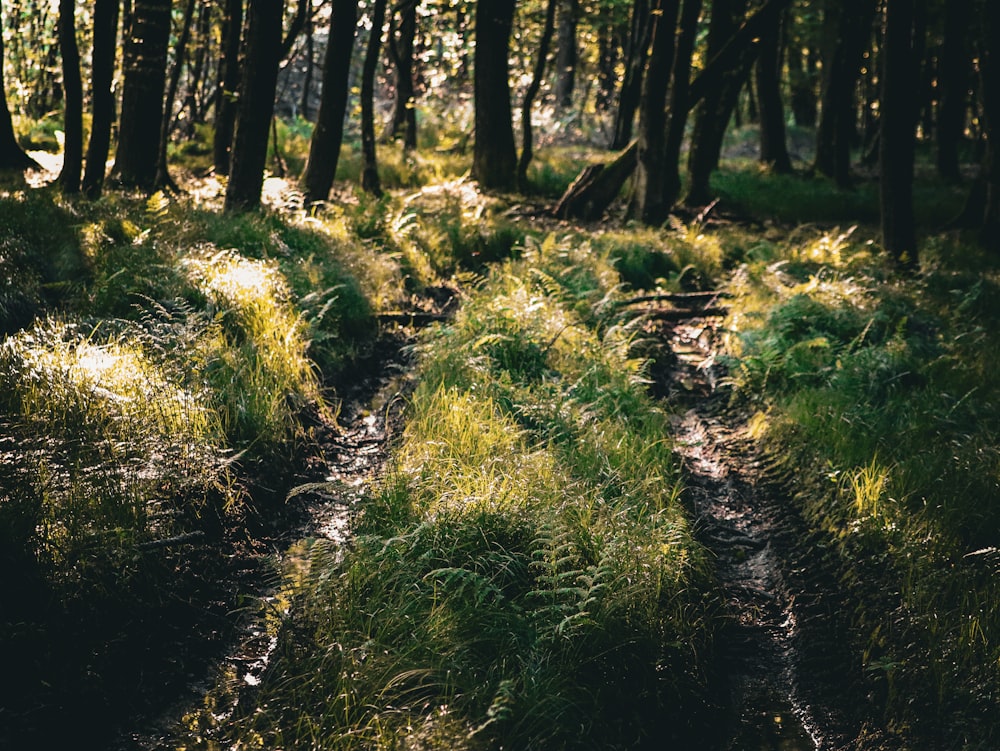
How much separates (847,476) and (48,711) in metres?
4.66

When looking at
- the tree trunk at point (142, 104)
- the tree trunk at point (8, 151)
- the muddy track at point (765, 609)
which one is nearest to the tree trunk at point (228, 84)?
the tree trunk at point (142, 104)

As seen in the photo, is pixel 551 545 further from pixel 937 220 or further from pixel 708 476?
pixel 937 220

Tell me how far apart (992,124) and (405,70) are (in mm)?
12660

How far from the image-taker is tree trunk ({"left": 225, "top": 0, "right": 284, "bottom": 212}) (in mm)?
11047

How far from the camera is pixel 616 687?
3.88 metres

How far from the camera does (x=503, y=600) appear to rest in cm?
431

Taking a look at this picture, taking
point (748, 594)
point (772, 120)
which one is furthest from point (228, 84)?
point (772, 120)

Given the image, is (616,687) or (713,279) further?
(713,279)

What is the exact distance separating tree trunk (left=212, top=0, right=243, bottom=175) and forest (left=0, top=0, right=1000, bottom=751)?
2.46m

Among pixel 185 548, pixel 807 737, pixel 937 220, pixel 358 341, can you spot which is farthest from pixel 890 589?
pixel 937 220

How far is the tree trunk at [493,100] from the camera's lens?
1769 centimetres

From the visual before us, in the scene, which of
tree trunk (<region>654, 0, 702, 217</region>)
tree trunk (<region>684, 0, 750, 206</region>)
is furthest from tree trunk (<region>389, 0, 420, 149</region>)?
tree trunk (<region>684, 0, 750, 206</region>)

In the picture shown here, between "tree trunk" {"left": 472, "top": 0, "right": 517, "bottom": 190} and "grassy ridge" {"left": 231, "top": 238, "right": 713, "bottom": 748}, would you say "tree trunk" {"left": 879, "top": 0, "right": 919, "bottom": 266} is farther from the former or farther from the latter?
"tree trunk" {"left": 472, "top": 0, "right": 517, "bottom": 190}

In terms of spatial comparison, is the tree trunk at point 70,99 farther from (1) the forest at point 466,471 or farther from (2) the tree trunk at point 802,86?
(2) the tree trunk at point 802,86
